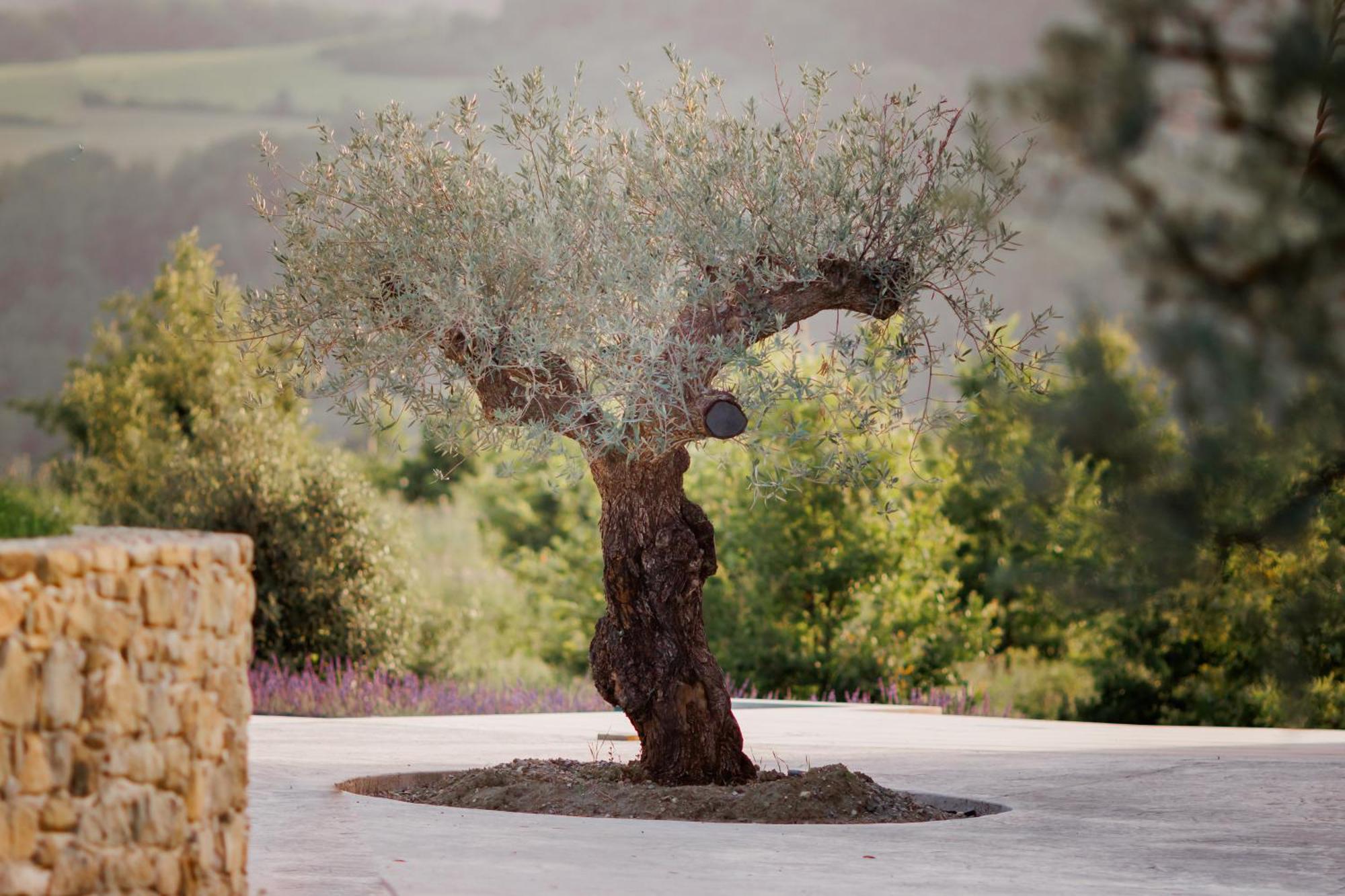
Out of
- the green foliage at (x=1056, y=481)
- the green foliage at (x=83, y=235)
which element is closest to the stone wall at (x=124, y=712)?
the green foliage at (x=1056, y=481)

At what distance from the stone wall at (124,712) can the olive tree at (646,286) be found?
7.72 feet

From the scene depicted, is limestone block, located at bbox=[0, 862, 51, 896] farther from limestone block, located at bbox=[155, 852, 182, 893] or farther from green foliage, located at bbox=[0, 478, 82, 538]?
green foliage, located at bbox=[0, 478, 82, 538]

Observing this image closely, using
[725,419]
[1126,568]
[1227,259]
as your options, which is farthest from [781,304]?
[1126,568]

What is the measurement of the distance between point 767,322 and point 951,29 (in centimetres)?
3826

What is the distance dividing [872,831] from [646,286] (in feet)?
8.19

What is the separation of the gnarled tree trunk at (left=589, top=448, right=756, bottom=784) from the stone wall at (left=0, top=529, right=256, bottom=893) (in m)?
2.73

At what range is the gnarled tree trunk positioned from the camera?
663cm

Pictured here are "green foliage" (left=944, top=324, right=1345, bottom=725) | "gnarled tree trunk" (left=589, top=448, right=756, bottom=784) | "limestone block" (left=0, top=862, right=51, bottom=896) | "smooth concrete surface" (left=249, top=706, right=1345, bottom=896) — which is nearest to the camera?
"limestone block" (left=0, top=862, right=51, bottom=896)

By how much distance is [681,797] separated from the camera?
21.1ft

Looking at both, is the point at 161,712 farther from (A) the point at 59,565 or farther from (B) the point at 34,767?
(A) the point at 59,565

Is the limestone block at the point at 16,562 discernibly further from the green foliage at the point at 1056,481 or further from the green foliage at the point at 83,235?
the green foliage at the point at 83,235

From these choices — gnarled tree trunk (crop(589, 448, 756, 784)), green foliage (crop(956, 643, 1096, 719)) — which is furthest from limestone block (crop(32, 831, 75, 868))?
green foliage (crop(956, 643, 1096, 719))

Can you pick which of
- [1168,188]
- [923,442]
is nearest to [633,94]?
[1168,188]

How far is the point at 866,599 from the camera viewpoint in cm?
1511
